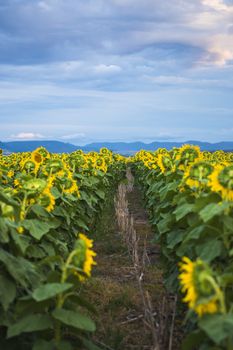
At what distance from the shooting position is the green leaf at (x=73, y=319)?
3127 millimetres

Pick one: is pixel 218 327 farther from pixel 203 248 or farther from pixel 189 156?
pixel 189 156

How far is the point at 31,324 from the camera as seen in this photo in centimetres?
321

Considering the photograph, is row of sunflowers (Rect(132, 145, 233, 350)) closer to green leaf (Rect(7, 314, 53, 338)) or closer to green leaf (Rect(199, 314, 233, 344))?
green leaf (Rect(199, 314, 233, 344))

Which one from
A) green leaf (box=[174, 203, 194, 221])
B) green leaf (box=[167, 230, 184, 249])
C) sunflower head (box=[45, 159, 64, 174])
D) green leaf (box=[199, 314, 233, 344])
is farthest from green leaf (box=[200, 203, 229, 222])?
sunflower head (box=[45, 159, 64, 174])

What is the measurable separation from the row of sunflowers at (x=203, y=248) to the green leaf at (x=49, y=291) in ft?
2.08

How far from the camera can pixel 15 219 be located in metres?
4.29

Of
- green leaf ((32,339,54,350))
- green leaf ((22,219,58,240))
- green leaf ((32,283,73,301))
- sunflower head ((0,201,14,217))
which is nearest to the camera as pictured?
green leaf ((32,283,73,301))

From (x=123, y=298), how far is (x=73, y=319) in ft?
12.0

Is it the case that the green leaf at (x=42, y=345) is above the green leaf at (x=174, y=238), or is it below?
below

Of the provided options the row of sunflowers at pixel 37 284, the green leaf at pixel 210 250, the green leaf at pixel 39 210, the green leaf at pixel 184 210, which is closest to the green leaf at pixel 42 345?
the row of sunflowers at pixel 37 284

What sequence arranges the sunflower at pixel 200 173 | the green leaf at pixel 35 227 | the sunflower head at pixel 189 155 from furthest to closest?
the sunflower head at pixel 189 155
the sunflower at pixel 200 173
the green leaf at pixel 35 227

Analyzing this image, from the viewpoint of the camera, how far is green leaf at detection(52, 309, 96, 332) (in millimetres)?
3127

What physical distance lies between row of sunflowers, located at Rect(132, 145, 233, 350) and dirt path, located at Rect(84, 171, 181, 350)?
0.40 m

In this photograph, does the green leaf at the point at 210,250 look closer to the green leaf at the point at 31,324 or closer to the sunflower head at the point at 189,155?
the green leaf at the point at 31,324
